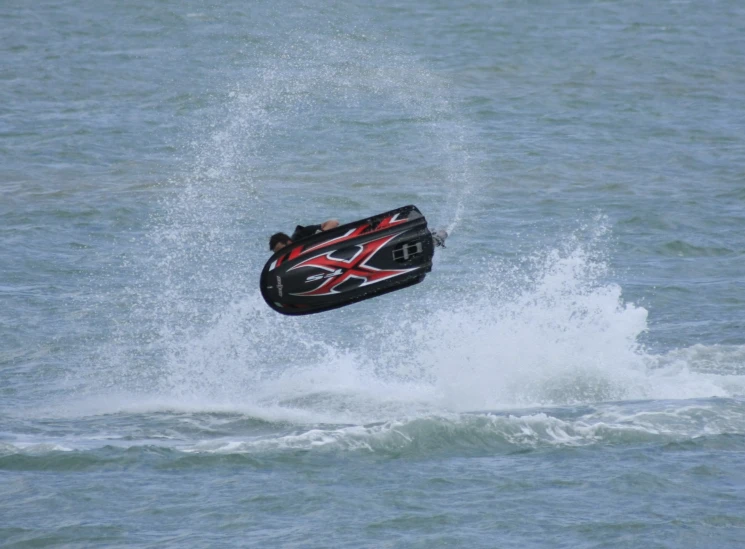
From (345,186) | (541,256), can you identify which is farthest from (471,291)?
(345,186)

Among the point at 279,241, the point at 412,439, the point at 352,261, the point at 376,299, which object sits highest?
the point at 279,241

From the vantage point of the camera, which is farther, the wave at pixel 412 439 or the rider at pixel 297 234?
the rider at pixel 297 234

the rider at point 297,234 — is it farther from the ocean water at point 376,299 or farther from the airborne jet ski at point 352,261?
the ocean water at point 376,299

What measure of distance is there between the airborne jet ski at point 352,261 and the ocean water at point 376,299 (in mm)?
1535

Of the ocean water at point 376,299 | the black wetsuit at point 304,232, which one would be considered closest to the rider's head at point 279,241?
the black wetsuit at point 304,232

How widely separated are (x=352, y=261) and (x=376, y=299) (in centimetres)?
634

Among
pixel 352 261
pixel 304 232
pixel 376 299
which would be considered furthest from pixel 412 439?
pixel 376 299

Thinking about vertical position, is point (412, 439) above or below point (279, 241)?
below

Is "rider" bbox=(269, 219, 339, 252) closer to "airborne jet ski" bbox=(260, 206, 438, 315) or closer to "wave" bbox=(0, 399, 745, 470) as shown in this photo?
"airborne jet ski" bbox=(260, 206, 438, 315)

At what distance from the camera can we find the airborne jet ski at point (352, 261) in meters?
15.2

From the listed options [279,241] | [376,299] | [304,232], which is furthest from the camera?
[376,299]

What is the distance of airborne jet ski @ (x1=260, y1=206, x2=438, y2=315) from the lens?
50.0ft

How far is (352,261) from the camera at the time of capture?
15.3m

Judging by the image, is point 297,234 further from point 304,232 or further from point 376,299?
point 376,299
